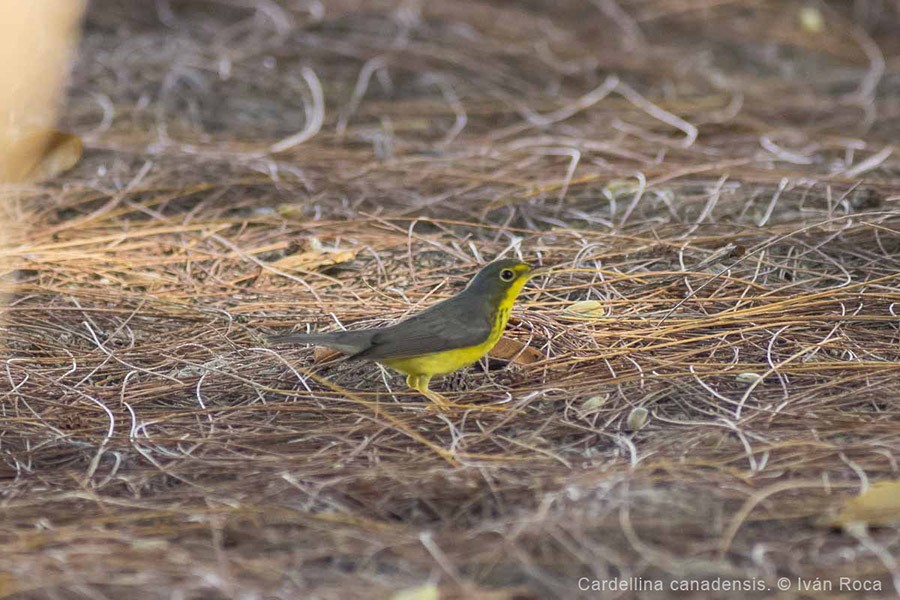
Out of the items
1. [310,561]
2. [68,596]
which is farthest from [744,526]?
[68,596]

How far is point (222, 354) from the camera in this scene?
509cm

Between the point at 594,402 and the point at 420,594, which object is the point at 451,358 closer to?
the point at 594,402

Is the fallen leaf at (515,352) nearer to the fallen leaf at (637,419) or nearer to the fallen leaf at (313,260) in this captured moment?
the fallen leaf at (637,419)

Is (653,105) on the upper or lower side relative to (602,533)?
lower

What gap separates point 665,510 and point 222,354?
2.41 meters

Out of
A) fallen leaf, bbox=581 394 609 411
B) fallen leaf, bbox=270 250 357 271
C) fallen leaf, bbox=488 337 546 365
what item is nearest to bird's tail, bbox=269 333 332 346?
fallen leaf, bbox=488 337 546 365

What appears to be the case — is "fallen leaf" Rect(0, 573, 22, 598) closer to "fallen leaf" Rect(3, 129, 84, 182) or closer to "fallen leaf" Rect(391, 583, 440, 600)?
"fallen leaf" Rect(391, 583, 440, 600)

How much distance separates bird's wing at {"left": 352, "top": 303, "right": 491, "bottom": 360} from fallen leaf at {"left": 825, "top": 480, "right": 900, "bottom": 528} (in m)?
1.67

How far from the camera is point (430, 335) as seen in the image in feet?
14.9

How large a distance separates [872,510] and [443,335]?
1.82 metres

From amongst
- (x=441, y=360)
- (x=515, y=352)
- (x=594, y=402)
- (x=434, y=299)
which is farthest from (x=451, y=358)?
(x=434, y=299)

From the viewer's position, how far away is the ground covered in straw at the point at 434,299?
3387 millimetres

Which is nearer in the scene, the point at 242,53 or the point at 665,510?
the point at 665,510

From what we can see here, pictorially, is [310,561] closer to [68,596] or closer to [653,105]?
[68,596]
